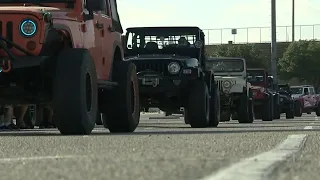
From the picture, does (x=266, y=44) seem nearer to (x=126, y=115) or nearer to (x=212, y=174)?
(x=126, y=115)

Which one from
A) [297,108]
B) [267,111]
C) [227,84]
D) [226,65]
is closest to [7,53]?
[227,84]

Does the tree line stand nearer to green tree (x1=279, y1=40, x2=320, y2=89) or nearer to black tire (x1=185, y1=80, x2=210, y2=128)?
green tree (x1=279, y1=40, x2=320, y2=89)

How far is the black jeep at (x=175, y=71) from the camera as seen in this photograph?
17.8 m

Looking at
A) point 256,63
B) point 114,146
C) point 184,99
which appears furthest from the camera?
point 256,63

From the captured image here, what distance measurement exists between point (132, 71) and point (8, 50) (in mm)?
3294

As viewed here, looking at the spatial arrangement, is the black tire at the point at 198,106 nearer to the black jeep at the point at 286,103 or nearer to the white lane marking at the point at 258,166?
the white lane marking at the point at 258,166

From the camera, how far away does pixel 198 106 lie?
17.5m

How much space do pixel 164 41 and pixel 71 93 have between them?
8.11 metres

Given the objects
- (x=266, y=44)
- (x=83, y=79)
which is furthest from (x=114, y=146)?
(x=266, y=44)

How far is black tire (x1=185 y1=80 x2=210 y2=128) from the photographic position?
687 inches

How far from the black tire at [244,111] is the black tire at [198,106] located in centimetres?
697

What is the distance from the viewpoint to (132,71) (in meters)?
14.4

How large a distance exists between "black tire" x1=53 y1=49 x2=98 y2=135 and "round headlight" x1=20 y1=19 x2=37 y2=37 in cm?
45

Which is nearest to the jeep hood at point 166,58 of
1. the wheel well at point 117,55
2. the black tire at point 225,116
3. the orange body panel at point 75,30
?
the wheel well at point 117,55
